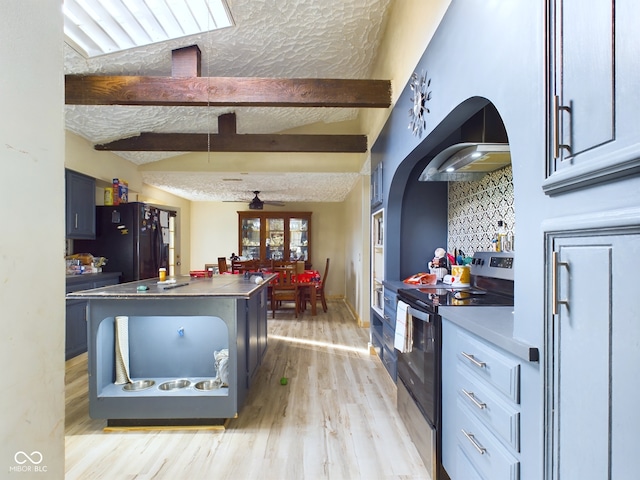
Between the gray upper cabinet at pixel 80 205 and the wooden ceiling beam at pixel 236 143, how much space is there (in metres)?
0.57

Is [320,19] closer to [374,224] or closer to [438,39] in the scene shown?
[438,39]

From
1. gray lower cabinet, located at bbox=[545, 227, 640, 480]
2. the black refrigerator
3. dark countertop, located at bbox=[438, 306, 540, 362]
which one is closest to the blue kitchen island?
dark countertop, located at bbox=[438, 306, 540, 362]

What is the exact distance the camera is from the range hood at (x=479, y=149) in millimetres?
1800

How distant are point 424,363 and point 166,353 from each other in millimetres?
1877

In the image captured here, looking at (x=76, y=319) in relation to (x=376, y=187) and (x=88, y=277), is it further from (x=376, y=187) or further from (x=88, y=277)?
(x=376, y=187)

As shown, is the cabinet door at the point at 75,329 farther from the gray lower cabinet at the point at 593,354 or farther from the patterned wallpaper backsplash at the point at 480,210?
the gray lower cabinet at the point at 593,354

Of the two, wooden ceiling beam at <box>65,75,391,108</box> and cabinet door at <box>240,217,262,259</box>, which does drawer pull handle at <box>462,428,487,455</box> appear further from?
cabinet door at <box>240,217,262,259</box>

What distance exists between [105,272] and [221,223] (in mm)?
3824

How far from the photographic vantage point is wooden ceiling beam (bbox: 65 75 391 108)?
281 cm

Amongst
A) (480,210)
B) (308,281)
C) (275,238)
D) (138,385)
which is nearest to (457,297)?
(480,210)

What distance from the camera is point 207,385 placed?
2383 millimetres

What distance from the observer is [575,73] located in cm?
79

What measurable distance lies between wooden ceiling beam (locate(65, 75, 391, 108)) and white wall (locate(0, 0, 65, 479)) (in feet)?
7.37

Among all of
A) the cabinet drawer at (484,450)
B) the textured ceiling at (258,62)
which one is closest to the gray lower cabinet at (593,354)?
the cabinet drawer at (484,450)
